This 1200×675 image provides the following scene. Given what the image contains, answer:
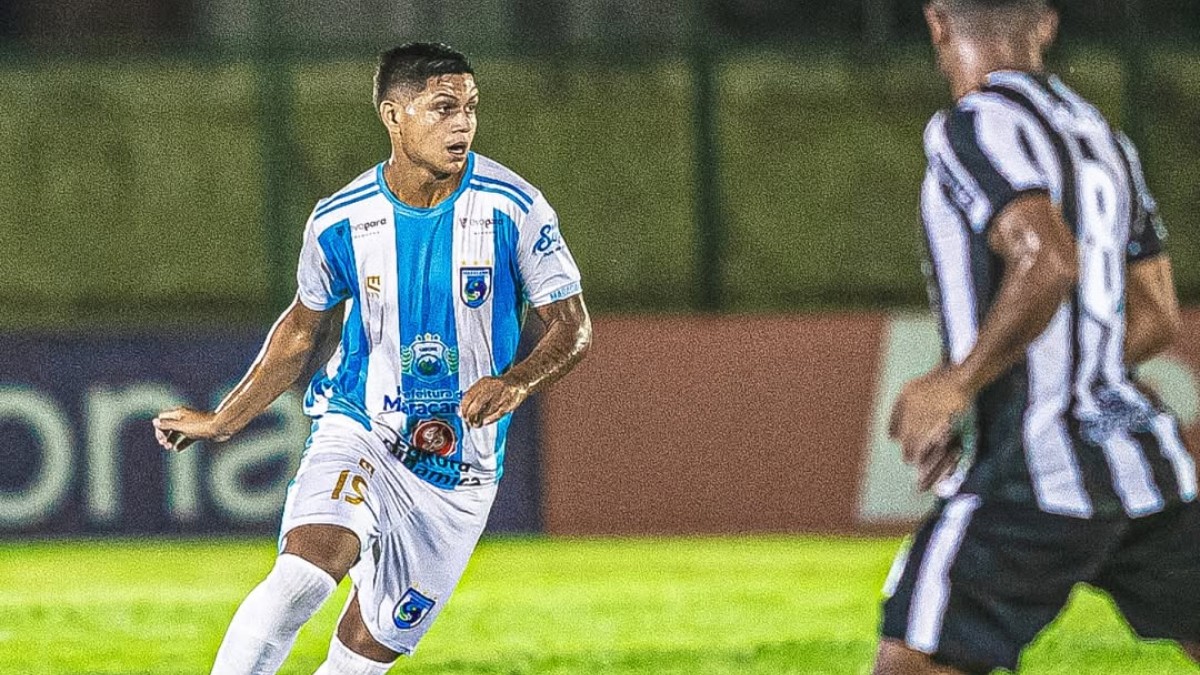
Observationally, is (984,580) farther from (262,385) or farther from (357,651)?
(262,385)

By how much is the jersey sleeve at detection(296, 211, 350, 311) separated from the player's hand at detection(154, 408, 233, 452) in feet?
1.28

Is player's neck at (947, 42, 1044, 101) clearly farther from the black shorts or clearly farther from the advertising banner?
the advertising banner

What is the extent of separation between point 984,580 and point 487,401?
1.51 meters

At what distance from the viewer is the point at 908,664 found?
14.2 ft

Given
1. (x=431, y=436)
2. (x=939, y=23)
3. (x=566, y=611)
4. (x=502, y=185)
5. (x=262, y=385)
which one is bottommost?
(x=566, y=611)

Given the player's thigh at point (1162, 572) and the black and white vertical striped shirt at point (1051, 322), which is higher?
the black and white vertical striped shirt at point (1051, 322)

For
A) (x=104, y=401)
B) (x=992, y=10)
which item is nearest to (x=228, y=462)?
(x=104, y=401)

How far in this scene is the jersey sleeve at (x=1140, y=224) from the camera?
4590 millimetres

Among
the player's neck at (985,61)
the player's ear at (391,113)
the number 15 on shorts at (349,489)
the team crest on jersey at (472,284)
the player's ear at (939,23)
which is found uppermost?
the player's ear at (939,23)

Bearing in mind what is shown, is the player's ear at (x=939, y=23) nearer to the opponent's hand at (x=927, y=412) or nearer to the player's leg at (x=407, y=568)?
the opponent's hand at (x=927, y=412)

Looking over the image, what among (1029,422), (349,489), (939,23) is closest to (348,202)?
(349,489)

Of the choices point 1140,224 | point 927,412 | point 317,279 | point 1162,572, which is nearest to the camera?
point 927,412

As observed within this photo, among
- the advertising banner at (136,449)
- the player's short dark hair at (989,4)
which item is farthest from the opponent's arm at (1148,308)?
the advertising banner at (136,449)

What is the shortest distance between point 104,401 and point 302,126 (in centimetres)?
314
